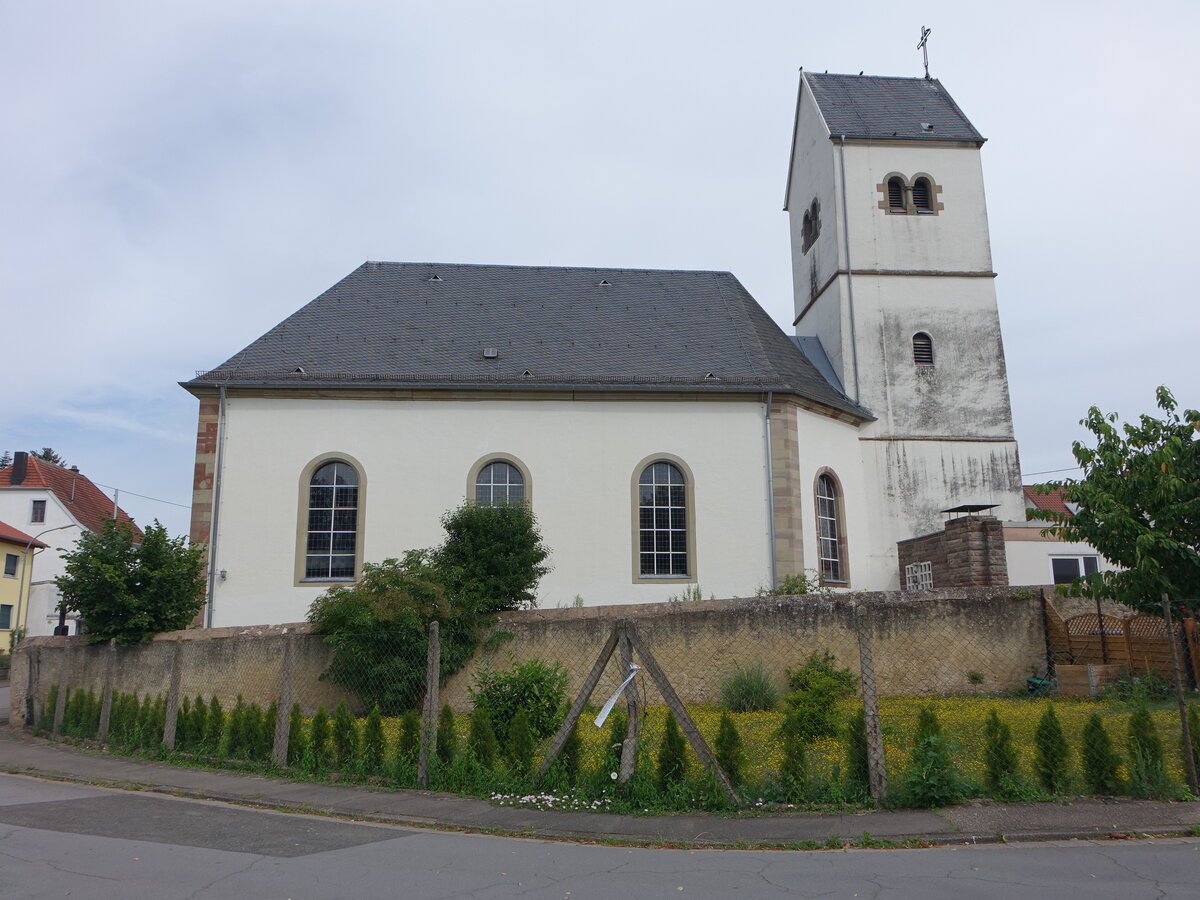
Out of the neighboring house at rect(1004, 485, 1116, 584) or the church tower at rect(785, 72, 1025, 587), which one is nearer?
the neighboring house at rect(1004, 485, 1116, 584)

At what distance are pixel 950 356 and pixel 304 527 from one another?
1484 cm

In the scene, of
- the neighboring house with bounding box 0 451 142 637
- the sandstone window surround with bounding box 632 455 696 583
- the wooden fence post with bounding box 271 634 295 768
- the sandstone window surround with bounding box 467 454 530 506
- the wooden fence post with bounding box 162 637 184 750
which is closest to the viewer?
the wooden fence post with bounding box 271 634 295 768

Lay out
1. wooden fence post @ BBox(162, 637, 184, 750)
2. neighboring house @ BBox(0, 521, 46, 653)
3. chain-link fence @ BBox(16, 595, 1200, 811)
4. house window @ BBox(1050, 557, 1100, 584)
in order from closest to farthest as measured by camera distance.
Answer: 1. chain-link fence @ BBox(16, 595, 1200, 811)
2. wooden fence post @ BBox(162, 637, 184, 750)
3. house window @ BBox(1050, 557, 1100, 584)
4. neighboring house @ BBox(0, 521, 46, 653)

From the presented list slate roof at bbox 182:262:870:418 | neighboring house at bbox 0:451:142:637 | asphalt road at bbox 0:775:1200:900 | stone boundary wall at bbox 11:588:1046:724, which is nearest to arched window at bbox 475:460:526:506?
slate roof at bbox 182:262:870:418

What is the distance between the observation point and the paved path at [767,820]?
6.68 meters

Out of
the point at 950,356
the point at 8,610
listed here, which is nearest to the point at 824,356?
the point at 950,356

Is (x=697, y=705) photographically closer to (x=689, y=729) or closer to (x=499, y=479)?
(x=689, y=729)

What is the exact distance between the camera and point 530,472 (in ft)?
61.8

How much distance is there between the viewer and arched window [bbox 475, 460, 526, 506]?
1873 cm

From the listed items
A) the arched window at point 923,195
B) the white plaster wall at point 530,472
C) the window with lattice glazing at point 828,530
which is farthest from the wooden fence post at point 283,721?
the arched window at point 923,195

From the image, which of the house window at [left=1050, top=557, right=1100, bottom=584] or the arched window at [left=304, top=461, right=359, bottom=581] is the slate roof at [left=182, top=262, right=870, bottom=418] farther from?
the house window at [left=1050, top=557, right=1100, bottom=584]

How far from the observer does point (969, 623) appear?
13539 millimetres

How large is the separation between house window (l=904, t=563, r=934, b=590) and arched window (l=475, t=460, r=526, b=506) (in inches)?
327

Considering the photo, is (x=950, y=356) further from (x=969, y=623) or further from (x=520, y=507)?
(x=520, y=507)
